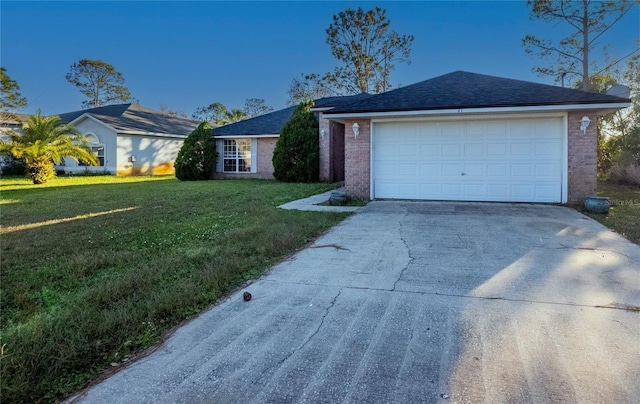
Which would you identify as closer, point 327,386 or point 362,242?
point 327,386

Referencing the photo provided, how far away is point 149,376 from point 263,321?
3.42 ft

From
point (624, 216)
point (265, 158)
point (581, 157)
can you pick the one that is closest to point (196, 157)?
point (265, 158)

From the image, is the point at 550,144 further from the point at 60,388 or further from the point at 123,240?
the point at 60,388

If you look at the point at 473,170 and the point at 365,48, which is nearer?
the point at 473,170

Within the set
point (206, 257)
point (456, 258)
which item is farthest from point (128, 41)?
point (456, 258)

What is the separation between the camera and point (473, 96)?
34.0 feet

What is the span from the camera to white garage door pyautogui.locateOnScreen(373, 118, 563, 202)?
9.94m

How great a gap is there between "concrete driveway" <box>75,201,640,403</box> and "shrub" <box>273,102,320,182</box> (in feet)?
41.2

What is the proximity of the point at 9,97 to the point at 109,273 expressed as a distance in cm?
2737

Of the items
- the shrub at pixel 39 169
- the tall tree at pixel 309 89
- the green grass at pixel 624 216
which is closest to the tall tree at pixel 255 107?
the tall tree at pixel 309 89

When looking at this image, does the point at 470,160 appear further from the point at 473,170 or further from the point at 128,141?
the point at 128,141

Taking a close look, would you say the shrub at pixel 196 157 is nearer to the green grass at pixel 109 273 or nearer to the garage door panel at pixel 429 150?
the green grass at pixel 109 273

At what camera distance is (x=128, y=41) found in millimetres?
23734

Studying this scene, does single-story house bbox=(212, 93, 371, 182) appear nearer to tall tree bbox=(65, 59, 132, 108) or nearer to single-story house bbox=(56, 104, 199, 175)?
single-story house bbox=(56, 104, 199, 175)
